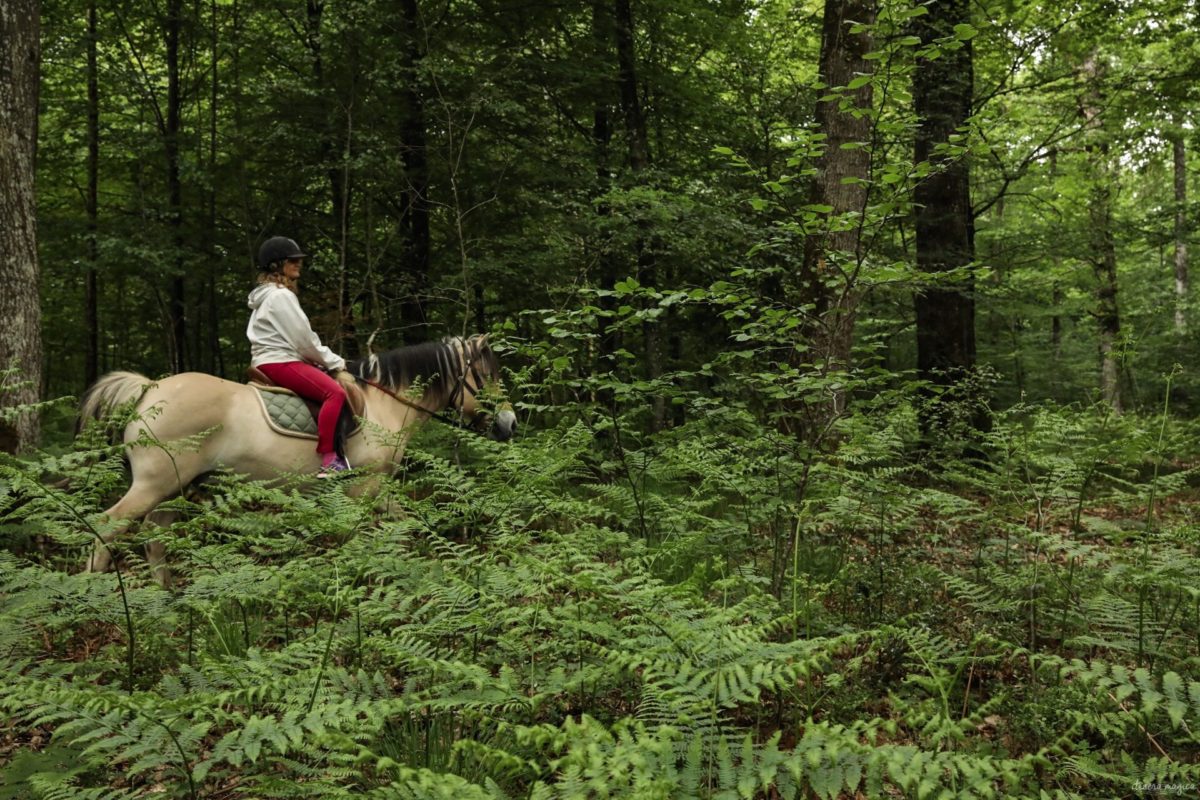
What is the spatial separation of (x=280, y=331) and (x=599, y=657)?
411 cm

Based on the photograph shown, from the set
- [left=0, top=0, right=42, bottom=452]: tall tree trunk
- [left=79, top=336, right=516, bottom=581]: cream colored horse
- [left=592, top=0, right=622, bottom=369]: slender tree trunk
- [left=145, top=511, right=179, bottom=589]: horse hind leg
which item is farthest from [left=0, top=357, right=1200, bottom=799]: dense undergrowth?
[left=592, top=0, right=622, bottom=369]: slender tree trunk

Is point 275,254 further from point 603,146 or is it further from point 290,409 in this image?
point 603,146

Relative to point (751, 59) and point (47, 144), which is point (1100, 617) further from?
point (47, 144)

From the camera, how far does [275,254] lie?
19.9 feet

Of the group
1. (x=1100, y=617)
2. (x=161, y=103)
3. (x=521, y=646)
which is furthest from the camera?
(x=161, y=103)

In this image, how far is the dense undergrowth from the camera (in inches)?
80.0

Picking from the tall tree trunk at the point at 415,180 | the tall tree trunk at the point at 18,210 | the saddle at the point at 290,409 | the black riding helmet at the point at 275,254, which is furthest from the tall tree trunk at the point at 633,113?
the tall tree trunk at the point at 18,210

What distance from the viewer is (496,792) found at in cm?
198

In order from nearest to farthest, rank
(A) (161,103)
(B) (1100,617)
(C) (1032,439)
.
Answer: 1. (B) (1100,617)
2. (C) (1032,439)
3. (A) (161,103)

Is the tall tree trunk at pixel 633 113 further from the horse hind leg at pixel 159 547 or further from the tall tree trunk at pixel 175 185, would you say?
the horse hind leg at pixel 159 547

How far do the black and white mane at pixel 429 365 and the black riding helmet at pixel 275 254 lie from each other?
1.02m

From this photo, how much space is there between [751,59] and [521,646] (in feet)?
36.4

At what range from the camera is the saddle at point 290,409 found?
5.76 meters

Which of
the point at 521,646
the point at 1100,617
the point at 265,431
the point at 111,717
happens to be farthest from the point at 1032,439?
the point at 265,431
